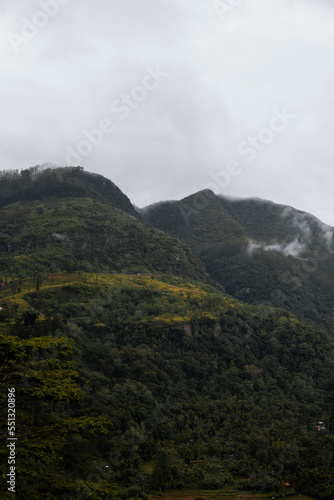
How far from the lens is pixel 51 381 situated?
9180 mm

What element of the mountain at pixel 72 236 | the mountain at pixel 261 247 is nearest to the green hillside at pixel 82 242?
the mountain at pixel 72 236

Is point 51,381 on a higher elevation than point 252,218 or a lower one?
lower

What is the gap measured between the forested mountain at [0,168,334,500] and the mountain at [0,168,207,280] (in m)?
0.47

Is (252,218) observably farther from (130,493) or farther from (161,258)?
(130,493)

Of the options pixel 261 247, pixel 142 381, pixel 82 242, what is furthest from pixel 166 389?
pixel 261 247

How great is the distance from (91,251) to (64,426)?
275 feet

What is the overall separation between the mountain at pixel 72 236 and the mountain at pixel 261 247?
2074 centimetres

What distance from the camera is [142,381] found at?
47.7 metres

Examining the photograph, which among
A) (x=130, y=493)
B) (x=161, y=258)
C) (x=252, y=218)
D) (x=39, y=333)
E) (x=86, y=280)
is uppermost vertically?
(x=252, y=218)

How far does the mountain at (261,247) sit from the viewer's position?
116 meters

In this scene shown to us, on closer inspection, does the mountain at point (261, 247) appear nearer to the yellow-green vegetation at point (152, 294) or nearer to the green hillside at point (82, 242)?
the green hillside at point (82, 242)

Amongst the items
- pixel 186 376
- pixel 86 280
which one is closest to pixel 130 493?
pixel 186 376

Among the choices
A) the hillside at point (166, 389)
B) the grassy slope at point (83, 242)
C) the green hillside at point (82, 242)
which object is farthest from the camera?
the grassy slope at point (83, 242)

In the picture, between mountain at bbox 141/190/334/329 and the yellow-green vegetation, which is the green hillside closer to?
the yellow-green vegetation
